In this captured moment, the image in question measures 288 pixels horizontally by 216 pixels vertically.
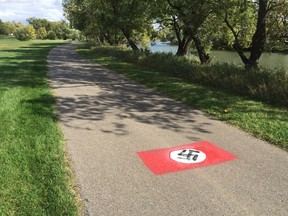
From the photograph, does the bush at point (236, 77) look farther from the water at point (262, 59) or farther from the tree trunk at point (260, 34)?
the tree trunk at point (260, 34)

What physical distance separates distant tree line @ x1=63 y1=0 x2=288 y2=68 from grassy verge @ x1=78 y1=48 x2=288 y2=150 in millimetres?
2916

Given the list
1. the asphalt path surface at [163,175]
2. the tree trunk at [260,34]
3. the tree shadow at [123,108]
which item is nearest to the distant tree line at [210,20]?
the tree trunk at [260,34]

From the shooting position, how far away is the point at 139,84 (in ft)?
41.3

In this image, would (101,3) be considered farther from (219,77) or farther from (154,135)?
(154,135)

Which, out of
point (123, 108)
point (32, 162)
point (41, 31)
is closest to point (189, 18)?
point (123, 108)

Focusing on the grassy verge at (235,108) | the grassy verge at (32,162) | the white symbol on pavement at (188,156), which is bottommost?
the grassy verge at (32,162)

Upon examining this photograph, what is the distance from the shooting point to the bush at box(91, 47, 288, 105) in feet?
30.7

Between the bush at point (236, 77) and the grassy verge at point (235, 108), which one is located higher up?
the bush at point (236, 77)

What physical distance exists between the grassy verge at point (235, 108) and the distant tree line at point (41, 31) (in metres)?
86.5

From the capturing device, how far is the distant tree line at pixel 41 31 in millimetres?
90375

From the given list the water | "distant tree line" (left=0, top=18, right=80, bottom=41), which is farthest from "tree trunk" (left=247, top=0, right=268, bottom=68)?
"distant tree line" (left=0, top=18, right=80, bottom=41)

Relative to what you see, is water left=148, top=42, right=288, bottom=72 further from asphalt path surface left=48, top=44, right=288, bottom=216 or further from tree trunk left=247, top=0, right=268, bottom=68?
asphalt path surface left=48, top=44, right=288, bottom=216

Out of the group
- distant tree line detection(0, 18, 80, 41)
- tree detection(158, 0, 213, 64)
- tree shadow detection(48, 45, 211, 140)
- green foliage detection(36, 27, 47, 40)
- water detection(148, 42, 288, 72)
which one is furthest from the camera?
green foliage detection(36, 27, 47, 40)

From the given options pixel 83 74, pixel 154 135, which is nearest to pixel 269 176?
pixel 154 135
